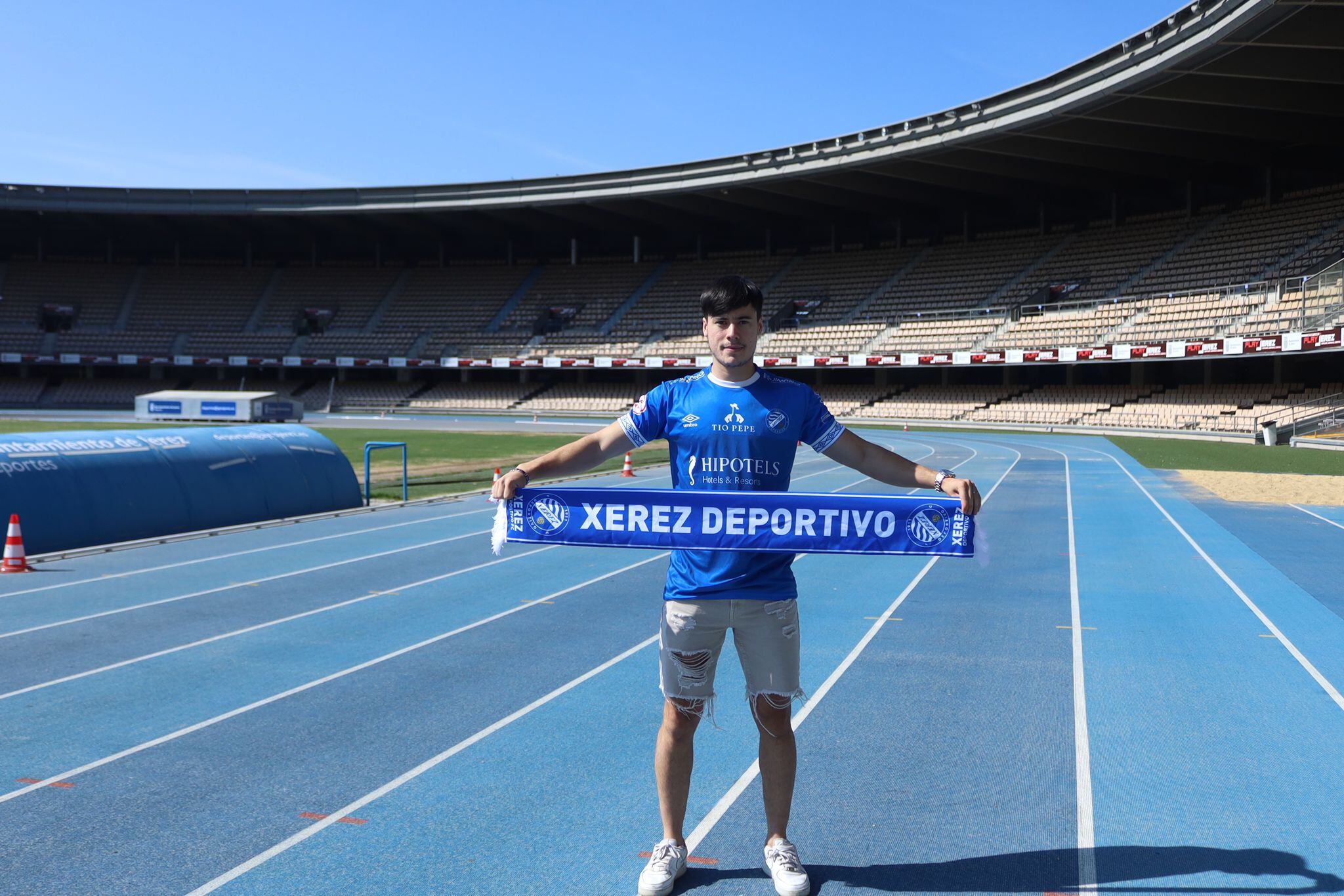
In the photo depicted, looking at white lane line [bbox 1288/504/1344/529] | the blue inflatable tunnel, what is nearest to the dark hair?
the blue inflatable tunnel

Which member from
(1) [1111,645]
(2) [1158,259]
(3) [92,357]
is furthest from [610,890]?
(3) [92,357]

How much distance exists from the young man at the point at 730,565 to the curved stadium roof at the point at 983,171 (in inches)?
1186

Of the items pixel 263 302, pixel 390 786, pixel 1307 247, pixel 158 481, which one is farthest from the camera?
pixel 263 302

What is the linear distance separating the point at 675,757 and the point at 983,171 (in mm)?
46412

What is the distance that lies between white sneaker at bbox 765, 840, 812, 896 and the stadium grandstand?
31.3 metres

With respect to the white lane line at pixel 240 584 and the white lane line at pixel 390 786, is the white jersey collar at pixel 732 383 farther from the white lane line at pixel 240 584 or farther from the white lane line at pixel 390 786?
the white lane line at pixel 240 584

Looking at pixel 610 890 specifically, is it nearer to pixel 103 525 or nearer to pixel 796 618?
pixel 796 618

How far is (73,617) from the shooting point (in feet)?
26.7

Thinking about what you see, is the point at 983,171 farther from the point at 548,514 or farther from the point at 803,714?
the point at 548,514

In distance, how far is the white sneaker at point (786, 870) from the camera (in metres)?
3.53

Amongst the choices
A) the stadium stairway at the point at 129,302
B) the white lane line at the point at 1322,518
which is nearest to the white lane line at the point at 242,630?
the white lane line at the point at 1322,518

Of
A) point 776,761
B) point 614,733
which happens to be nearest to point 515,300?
point 614,733

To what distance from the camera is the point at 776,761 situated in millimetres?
3588

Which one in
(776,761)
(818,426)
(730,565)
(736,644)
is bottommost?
(776,761)
